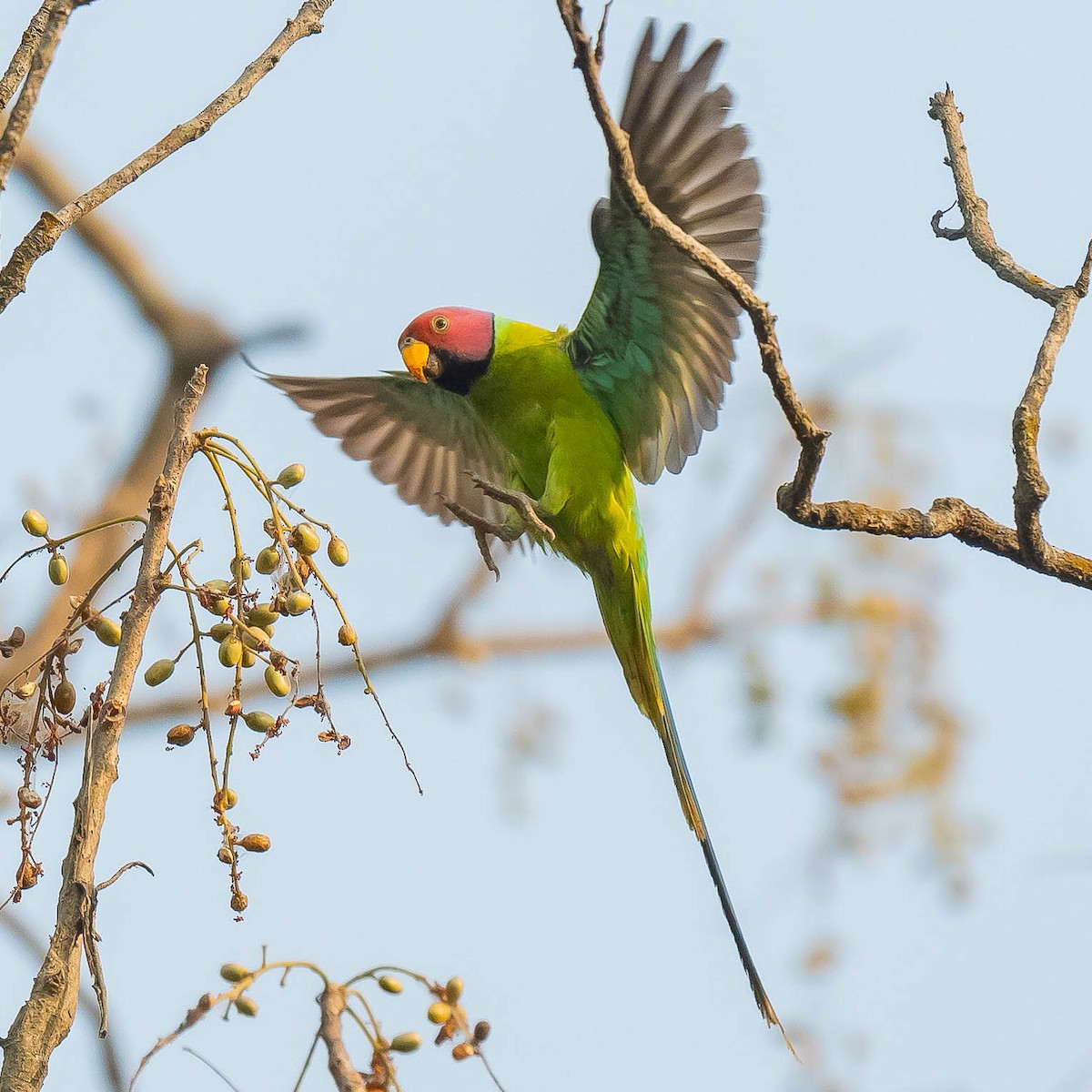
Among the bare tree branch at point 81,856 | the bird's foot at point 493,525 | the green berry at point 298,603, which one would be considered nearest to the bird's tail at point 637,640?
the bird's foot at point 493,525

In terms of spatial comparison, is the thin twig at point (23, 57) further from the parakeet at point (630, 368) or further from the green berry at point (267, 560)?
the parakeet at point (630, 368)

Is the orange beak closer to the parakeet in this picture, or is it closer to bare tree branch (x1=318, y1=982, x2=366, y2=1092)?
the parakeet

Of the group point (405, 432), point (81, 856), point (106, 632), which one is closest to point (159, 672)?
point (106, 632)

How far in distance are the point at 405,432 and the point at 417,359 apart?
42 cm

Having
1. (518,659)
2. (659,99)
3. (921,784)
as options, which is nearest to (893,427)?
(921,784)

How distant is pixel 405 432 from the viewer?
4.19 meters

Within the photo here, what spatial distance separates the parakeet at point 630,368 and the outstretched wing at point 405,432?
117 millimetres

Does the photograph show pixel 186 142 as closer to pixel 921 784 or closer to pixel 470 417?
pixel 470 417

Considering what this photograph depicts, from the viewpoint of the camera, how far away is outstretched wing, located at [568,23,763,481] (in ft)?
9.52

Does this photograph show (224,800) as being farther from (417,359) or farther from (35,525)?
(417,359)

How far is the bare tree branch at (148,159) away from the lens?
59.9 inches

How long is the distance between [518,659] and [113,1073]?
2335 millimetres

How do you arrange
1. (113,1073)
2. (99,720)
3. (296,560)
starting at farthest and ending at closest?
(113,1073) < (296,560) < (99,720)

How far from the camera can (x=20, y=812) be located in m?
1.63
